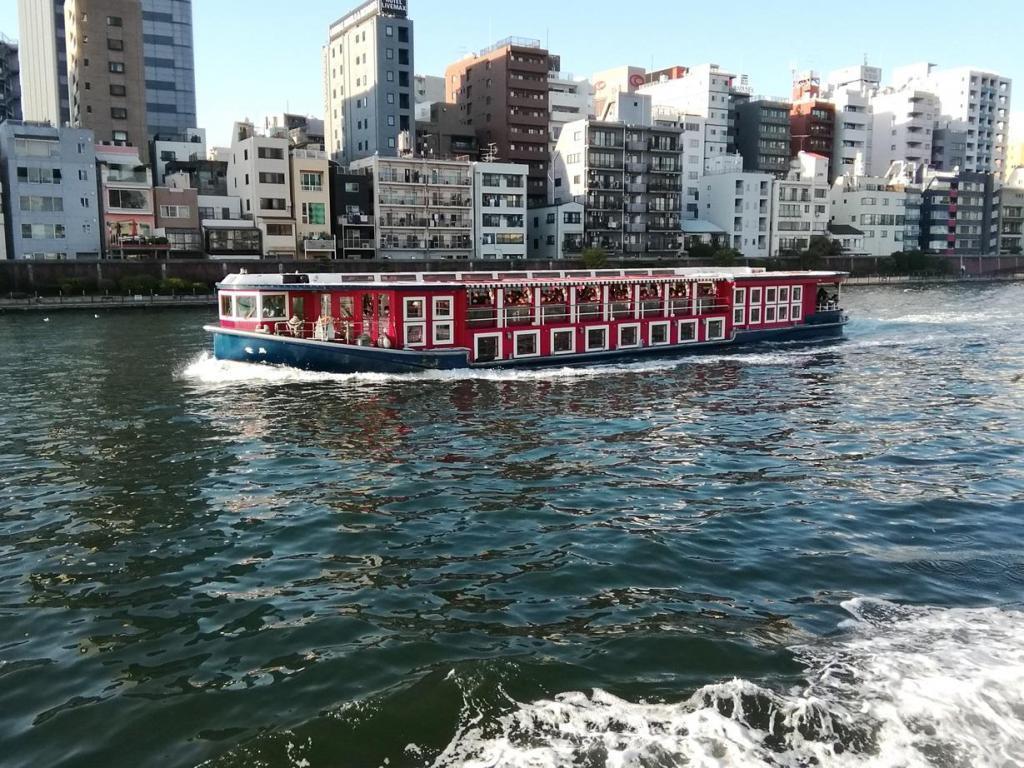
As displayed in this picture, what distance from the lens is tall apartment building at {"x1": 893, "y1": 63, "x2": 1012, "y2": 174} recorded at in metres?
156

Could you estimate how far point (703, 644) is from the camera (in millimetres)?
10469

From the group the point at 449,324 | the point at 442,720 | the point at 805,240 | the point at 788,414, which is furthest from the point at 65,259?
the point at 805,240

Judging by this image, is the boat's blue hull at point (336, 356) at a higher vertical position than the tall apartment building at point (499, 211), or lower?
lower

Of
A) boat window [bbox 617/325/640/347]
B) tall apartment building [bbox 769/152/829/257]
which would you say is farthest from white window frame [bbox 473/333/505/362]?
tall apartment building [bbox 769/152/829/257]

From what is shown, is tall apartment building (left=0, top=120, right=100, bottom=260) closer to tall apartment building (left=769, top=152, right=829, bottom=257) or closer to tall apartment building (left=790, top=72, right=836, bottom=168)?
tall apartment building (left=769, top=152, right=829, bottom=257)

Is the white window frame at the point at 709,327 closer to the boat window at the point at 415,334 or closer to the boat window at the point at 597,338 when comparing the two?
the boat window at the point at 597,338

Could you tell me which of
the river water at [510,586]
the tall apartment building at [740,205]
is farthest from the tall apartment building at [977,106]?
the river water at [510,586]

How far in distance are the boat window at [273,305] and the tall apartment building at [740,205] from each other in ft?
292

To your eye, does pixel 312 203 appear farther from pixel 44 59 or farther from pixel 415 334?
pixel 44 59

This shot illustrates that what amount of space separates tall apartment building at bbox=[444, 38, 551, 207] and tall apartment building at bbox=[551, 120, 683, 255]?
2662mm

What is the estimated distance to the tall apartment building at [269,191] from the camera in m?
82.0

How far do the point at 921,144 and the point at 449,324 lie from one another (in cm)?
14412

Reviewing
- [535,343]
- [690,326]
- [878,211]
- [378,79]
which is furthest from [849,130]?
[535,343]

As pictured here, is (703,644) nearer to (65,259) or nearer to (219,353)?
(219,353)
